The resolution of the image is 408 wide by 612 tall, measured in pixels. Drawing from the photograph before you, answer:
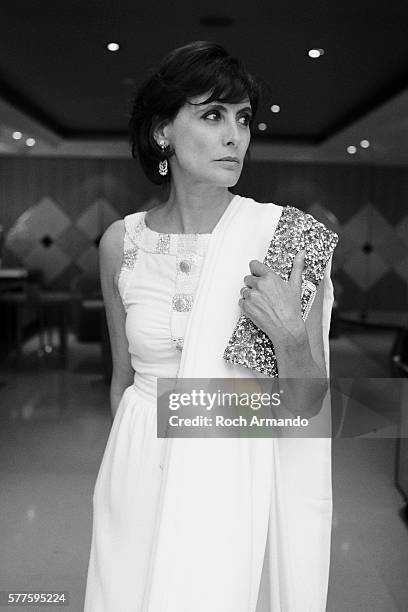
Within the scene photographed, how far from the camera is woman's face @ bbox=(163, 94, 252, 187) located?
0.88m

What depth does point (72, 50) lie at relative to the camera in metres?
4.38

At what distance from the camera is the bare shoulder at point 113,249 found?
102cm

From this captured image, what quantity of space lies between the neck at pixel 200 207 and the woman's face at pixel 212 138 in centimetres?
4

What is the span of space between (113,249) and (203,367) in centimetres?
26

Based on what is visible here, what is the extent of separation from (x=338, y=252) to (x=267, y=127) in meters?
1.27

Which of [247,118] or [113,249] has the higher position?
[247,118]

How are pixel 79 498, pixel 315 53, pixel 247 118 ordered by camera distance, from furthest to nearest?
1. pixel 315 53
2. pixel 79 498
3. pixel 247 118

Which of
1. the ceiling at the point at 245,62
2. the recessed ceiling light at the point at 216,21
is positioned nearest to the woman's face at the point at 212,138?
the ceiling at the point at 245,62

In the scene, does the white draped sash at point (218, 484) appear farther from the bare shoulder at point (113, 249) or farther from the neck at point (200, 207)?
the bare shoulder at point (113, 249)

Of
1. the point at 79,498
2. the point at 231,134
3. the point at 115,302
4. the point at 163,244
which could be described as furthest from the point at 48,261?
the point at 231,134

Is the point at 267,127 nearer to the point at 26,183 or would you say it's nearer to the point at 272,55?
the point at 272,55

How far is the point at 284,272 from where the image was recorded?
0.84 metres

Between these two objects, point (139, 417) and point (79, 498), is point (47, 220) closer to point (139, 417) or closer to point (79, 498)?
point (79, 498)

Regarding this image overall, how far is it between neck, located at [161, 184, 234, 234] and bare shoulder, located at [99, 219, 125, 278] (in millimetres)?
105
